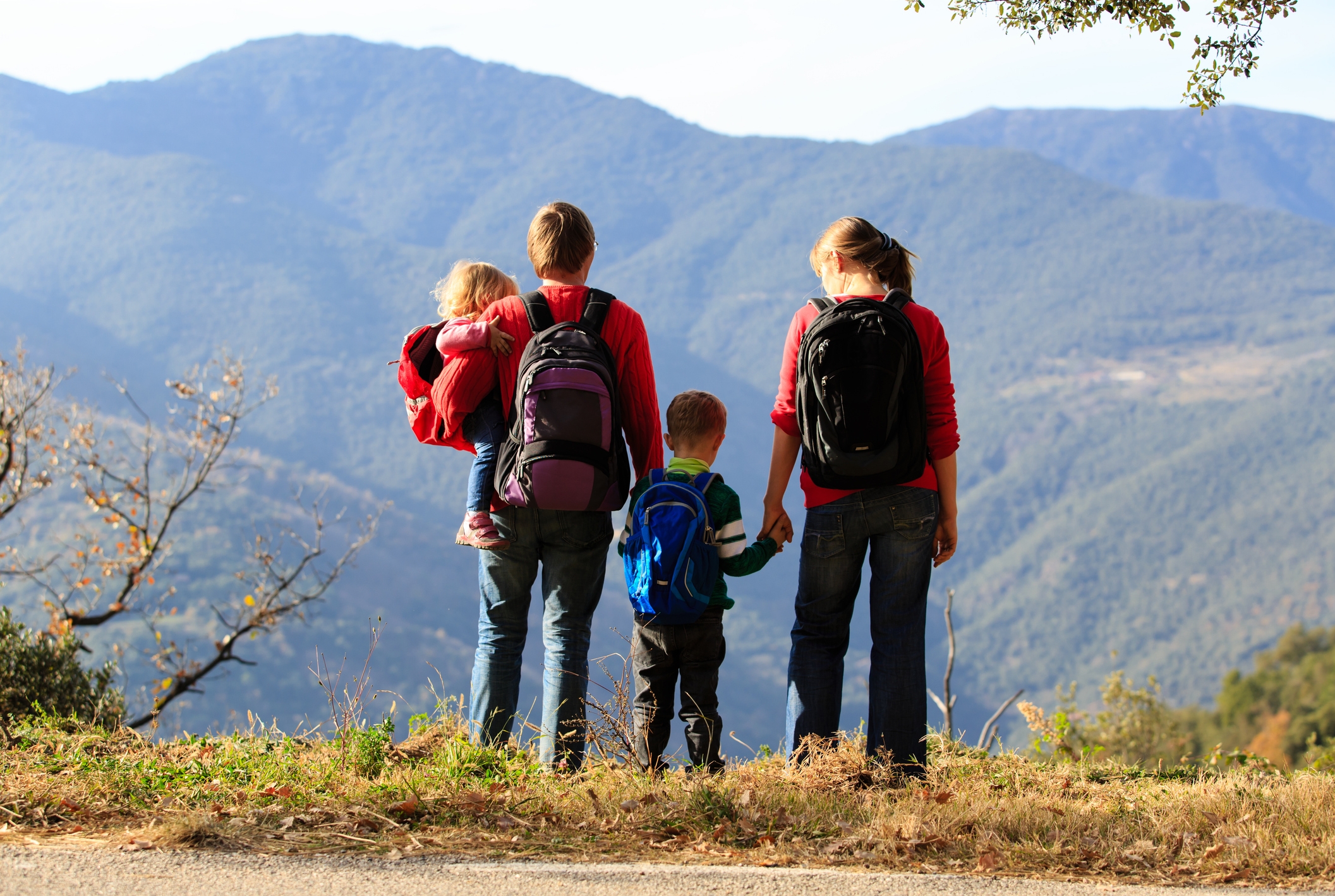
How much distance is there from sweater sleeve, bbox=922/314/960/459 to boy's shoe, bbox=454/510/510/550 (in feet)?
4.59

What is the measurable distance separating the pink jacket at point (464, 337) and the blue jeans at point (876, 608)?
1.19 metres

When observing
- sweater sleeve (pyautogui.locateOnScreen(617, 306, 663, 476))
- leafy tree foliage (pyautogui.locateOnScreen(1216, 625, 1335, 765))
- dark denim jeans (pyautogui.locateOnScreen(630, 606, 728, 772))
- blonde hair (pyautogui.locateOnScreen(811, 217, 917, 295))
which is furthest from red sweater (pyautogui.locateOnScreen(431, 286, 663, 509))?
leafy tree foliage (pyautogui.locateOnScreen(1216, 625, 1335, 765))

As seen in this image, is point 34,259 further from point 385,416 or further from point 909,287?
point 909,287

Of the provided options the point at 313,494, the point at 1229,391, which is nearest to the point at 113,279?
the point at 313,494

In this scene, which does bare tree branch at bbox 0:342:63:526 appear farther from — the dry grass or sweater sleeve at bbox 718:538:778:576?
sweater sleeve at bbox 718:538:778:576

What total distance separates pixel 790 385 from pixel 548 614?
1072 millimetres

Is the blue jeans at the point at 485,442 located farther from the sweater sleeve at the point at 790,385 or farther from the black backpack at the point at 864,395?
the black backpack at the point at 864,395

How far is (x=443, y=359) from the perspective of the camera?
376 centimetres

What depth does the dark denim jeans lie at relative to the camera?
3.48 m

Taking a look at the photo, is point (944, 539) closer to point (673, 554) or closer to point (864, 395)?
point (864, 395)

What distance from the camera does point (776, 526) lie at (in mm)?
3619

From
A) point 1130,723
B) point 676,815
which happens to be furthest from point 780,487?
point 1130,723

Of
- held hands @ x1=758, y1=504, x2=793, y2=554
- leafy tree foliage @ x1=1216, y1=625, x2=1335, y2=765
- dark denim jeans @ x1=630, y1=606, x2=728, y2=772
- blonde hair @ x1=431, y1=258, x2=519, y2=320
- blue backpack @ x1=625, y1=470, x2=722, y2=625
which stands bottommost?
dark denim jeans @ x1=630, y1=606, x2=728, y2=772

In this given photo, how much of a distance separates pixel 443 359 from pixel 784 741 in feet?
5.82
